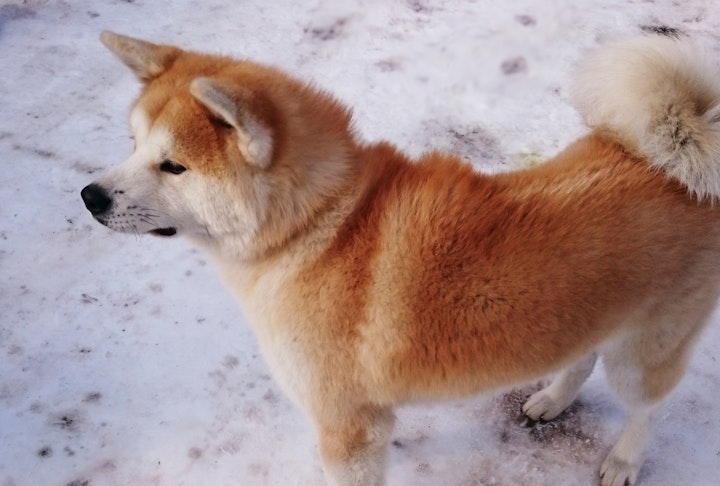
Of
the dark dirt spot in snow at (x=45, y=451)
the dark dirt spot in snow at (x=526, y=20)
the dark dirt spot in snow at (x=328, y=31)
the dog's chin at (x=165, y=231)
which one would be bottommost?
the dark dirt spot in snow at (x=45, y=451)

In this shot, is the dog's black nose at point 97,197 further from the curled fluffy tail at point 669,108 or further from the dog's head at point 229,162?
the curled fluffy tail at point 669,108

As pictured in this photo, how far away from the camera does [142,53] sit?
2.20 m

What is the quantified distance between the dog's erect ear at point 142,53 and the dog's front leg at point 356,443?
4.59 feet

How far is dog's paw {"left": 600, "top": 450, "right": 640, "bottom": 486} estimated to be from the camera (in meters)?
2.77

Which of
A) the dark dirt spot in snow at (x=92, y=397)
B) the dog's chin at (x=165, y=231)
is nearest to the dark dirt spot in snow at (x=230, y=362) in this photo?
the dark dirt spot in snow at (x=92, y=397)

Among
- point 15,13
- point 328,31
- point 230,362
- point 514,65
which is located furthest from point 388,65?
point 15,13

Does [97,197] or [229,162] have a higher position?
[229,162]

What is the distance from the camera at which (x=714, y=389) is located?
3.08 meters

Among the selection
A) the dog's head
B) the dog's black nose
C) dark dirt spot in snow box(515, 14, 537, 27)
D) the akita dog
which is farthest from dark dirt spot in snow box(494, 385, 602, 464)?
dark dirt spot in snow box(515, 14, 537, 27)

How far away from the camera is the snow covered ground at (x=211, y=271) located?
112 inches

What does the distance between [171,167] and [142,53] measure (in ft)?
1.67

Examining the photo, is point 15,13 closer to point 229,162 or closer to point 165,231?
point 165,231

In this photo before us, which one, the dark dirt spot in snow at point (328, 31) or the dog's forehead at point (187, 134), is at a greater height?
the dog's forehead at point (187, 134)

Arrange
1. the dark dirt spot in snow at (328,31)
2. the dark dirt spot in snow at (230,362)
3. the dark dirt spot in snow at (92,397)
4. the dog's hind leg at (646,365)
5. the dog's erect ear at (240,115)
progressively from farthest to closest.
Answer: the dark dirt spot in snow at (328,31)
the dark dirt spot in snow at (230,362)
the dark dirt spot in snow at (92,397)
the dog's hind leg at (646,365)
the dog's erect ear at (240,115)
